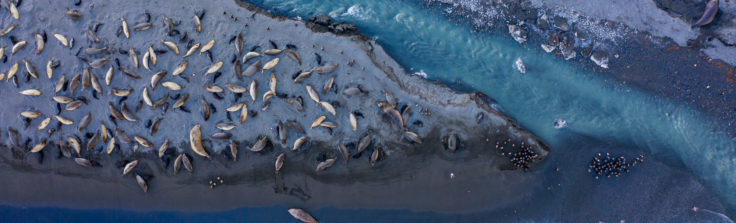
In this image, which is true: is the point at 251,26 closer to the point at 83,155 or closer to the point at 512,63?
the point at 83,155

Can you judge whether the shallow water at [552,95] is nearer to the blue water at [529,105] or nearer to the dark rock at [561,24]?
the blue water at [529,105]

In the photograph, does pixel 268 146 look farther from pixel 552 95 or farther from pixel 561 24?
pixel 561 24

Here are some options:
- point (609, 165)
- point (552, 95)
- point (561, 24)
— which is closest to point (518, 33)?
point (561, 24)

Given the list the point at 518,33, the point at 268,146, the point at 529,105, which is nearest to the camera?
the point at 268,146

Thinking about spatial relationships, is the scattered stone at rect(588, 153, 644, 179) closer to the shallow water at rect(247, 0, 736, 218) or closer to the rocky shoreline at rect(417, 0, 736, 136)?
the shallow water at rect(247, 0, 736, 218)

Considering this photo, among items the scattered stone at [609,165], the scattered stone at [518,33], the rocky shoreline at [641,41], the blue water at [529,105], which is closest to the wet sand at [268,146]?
the blue water at [529,105]

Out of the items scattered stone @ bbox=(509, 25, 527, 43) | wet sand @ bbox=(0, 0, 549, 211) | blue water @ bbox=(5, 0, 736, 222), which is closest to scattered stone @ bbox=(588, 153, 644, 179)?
blue water @ bbox=(5, 0, 736, 222)
